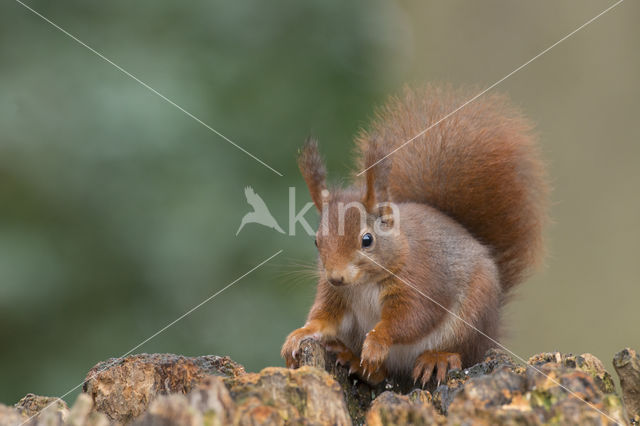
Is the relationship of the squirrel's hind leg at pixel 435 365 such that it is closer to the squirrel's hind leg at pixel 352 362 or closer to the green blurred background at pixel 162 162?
the squirrel's hind leg at pixel 352 362


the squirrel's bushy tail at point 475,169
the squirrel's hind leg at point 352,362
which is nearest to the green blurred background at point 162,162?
the squirrel's bushy tail at point 475,169

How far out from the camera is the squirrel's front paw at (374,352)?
159 cm

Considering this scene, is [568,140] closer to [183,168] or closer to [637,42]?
[637,42]

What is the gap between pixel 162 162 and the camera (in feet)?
7.58

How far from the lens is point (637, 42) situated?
3145mm

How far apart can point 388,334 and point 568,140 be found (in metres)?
1.79

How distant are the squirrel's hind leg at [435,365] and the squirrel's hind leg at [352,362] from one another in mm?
76

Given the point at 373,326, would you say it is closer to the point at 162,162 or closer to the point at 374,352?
the point at 374,352

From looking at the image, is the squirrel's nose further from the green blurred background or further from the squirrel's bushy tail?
the squirrel's bushy tail

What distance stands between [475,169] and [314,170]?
42cm

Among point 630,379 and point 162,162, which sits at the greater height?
point 162,162

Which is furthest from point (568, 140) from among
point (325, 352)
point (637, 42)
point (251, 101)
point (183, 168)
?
point (325, 352)

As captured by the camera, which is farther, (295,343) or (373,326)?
(373,326)
